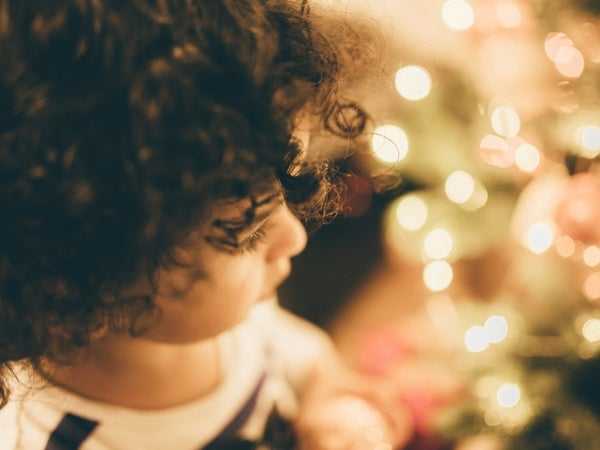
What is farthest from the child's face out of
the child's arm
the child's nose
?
the child's arm

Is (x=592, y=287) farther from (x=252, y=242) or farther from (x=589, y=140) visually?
(x=252, y=242)

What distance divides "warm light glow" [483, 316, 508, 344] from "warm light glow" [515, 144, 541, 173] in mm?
205

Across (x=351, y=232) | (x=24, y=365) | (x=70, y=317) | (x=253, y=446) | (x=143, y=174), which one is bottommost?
(x=351, y=232)

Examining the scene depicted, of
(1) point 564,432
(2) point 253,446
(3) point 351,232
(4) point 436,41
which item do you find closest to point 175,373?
(2) point 253,446

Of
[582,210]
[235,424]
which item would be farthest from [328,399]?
[582,210]

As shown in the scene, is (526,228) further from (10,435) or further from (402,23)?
(10,435)

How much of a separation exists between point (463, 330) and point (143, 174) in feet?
1.98

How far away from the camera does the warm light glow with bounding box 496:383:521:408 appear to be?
0.76 meters

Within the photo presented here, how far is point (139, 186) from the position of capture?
41cm

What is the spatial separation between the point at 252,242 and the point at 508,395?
44cm

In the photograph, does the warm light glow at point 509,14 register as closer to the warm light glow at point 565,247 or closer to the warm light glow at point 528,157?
the warm light glow at point 528,157

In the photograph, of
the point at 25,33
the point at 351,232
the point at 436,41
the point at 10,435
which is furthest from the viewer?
the point at 351,232

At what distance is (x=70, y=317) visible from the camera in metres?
0.49

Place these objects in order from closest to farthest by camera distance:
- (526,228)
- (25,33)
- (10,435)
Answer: (25,33) < (10,435) < (526,228)
